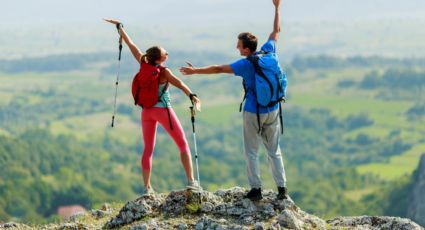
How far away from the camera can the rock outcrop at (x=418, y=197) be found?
16450cm

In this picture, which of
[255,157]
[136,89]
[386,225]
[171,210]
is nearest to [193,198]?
[171,210]

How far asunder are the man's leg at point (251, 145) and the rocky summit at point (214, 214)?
18.8 inches

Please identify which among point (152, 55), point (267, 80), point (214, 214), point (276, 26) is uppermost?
point (276, 26)

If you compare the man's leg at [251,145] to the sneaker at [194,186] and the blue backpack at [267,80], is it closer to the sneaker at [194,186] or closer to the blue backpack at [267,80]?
the blue backpack at [267,80]

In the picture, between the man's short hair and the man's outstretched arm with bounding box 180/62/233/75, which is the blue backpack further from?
the man's outstretched arm with bounding box 180/62/233/75

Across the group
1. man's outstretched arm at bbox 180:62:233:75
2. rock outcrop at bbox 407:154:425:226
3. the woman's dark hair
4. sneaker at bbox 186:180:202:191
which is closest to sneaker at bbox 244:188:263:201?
sneaker at bbox 186:180:202:191

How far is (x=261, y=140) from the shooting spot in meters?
15.1

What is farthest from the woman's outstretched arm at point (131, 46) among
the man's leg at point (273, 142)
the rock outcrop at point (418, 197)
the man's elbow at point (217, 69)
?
the rock outcrop at point (418, 197)

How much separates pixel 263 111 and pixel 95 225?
14.8 feet

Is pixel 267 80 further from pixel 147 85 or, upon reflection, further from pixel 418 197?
pixel 418 197

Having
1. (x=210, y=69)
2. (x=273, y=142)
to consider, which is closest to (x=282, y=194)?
(x=273, y=142)

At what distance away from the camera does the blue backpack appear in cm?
1434

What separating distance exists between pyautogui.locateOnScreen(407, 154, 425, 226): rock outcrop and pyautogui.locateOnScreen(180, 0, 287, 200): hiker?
15094cm

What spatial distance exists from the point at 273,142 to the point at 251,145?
43cm
